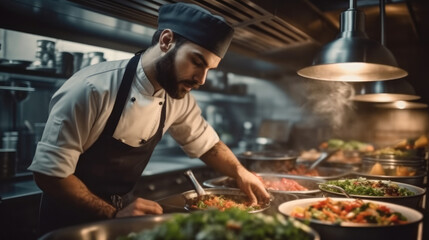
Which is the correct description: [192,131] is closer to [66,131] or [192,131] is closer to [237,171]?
[237,171]

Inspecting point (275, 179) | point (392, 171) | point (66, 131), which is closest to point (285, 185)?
point (275, 179)

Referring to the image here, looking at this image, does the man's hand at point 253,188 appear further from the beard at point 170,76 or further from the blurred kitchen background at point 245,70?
the blurred kitchen background at point 245,70

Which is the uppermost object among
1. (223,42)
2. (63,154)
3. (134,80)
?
(223,42)

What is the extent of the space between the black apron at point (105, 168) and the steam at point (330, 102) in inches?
141

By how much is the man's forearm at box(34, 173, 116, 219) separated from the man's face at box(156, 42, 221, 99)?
2.30ft

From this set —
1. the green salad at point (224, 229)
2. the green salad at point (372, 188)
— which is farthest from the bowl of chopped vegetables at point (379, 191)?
the green salad at point (224, 229)

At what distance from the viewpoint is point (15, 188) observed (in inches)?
125

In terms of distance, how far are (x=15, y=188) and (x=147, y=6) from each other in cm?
215

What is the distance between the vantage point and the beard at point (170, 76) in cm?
186

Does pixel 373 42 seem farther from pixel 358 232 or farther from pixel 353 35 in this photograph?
pixel 358 232

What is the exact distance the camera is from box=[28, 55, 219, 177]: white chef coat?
62.1 inches

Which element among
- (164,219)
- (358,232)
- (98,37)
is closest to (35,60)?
(98,37)

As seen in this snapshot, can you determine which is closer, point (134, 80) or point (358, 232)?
point (358, 232)

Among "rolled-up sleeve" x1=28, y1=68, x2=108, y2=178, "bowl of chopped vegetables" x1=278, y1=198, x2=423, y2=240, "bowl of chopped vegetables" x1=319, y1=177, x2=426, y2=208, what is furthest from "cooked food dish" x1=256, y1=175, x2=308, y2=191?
"rolled-up sleeve" x1=28, y1=68, x2=108, y2=178
